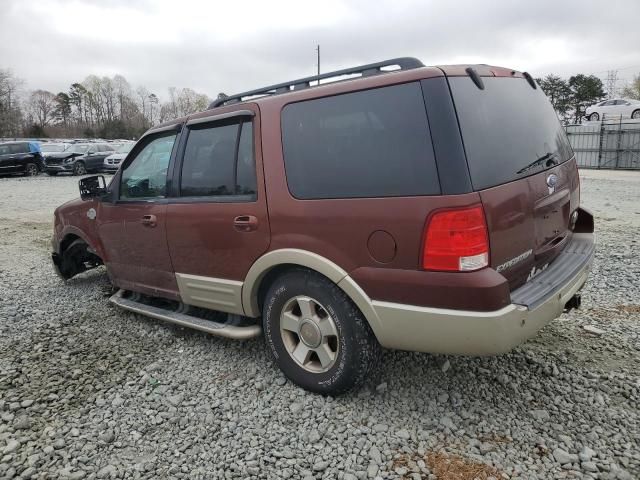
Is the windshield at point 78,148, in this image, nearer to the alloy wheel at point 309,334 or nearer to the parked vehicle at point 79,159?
the parked vehicle at point 79,159

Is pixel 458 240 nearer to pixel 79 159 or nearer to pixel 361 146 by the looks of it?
pixel 361 146

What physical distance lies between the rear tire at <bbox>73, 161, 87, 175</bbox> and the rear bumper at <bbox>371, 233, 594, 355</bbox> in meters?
24.4

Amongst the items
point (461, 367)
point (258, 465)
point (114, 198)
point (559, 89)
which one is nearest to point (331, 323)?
point (258, 465)

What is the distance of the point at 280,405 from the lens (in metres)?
3.04

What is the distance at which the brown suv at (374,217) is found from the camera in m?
2.46

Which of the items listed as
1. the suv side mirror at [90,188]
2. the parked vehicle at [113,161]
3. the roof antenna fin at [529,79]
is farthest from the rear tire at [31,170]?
the roof antenna fin at [529,79]

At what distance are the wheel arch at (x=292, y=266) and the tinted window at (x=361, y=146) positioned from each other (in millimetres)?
371

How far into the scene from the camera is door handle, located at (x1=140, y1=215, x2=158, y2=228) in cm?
384

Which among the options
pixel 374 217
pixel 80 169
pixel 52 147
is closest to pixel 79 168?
pixel 80 169

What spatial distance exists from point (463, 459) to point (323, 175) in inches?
66.3

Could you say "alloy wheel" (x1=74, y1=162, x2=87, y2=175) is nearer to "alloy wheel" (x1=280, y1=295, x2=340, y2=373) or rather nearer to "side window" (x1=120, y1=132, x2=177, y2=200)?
"side window" (x1=120, y1=132, x2=177, y2=200)

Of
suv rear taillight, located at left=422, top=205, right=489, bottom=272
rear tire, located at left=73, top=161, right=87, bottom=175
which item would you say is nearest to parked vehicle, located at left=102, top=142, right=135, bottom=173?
rear tire, located at left=73, top=161, right=87, bottom=175

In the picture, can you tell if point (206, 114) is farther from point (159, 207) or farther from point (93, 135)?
point (93, 135)

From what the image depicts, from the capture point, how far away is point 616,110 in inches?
1123
